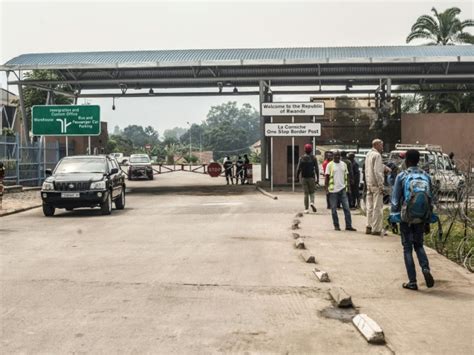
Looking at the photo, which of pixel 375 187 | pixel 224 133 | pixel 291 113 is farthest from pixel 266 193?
pixel 224 133

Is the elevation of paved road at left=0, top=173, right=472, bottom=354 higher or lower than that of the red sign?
lower

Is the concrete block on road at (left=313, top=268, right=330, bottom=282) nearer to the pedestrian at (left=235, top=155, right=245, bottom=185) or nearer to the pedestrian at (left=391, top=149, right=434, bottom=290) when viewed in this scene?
the pedestrian at (left=391, top=149, right=434, bottom=290)

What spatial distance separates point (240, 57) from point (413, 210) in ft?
→ 80.9

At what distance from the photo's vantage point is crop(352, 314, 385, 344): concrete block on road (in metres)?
5.08

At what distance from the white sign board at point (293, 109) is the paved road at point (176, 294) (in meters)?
13.9

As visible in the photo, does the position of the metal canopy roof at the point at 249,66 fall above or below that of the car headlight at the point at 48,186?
above

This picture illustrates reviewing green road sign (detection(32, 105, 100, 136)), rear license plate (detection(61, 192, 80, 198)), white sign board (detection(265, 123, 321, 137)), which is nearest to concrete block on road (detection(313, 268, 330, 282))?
rear license plate (detection(61, 192, 80, 198))

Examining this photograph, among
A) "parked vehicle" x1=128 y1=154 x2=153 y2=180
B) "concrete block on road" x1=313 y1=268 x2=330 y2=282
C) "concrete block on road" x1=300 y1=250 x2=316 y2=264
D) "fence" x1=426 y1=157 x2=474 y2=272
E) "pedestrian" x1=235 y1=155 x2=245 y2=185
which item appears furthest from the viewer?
"parked vehicle" x1=128 y1=154 x2=153 y2=180

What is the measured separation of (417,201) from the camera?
707 cm

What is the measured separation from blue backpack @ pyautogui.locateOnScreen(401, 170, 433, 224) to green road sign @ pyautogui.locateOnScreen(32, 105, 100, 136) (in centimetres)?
2384

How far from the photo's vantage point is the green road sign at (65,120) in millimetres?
28453

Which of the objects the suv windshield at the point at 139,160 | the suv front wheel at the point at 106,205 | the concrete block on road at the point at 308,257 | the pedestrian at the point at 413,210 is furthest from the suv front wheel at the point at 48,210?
the suv windshield at the point at 139,160

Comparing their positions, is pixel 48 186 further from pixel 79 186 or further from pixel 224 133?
pixel 224 133

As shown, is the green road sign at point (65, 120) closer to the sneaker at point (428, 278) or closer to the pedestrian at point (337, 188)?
the pedestrian at point (337, 188)
